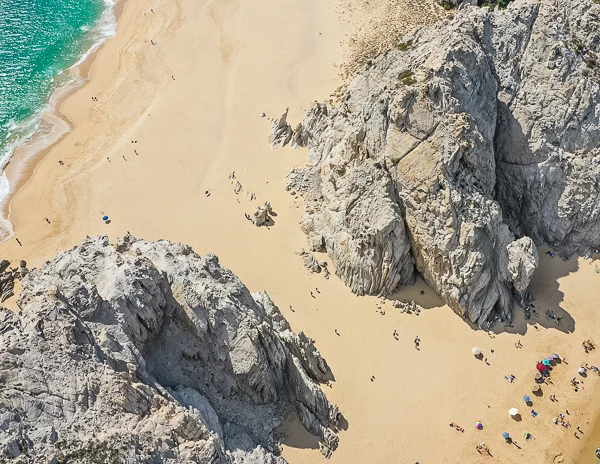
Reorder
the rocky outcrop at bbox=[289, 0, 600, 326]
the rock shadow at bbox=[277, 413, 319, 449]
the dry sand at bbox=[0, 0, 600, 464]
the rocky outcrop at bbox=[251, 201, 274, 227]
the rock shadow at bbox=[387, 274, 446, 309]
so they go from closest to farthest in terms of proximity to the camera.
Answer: the rock shadow at bbox=[277, 413, 319, 449] < the dry sand at bbox=[0, 0, 600, 464] < the rocky outcrop at bbox=[289, 0, 600, 326] < the rock shadow at bbox=[387, 274, 446, 309] < the rocky outcrop at bbox=[251, 201, 274, 227]

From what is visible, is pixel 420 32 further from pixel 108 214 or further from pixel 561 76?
pixel 108 214

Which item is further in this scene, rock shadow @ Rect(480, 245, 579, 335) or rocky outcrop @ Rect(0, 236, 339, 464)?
rock shadow @ Rect(480, 245, 579, 335)

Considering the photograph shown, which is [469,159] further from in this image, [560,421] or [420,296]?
[560,421]

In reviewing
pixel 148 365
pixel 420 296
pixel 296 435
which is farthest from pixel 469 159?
pixel 148 365

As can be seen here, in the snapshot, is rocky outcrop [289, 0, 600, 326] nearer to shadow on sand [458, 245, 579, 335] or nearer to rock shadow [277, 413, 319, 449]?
shadow on sand [458, 245, 579, 335]

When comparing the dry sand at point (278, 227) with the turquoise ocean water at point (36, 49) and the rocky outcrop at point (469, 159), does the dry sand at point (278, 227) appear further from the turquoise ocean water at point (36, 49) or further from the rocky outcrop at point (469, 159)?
the turquoise ocean water at point (36, 49)

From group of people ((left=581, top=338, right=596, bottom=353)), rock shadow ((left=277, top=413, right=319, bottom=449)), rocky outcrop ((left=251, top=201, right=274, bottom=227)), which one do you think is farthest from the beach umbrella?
rocky outcrop ((left=251, top=201, right=274, bottom=227))

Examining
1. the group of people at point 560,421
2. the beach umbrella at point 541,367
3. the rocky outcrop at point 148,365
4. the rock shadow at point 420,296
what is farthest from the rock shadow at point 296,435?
the beach umbrella at point 541,367

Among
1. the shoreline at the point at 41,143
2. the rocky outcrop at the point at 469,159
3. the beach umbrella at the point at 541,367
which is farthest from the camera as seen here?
the shoreline at the point at 41,143
